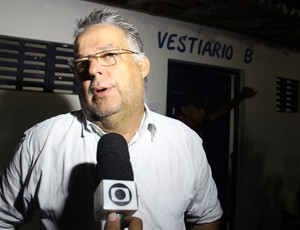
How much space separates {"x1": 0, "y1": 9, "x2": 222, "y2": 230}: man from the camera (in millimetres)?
1231

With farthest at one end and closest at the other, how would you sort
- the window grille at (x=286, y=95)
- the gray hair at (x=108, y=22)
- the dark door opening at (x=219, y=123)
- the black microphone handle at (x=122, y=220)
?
the window grille at (x=286, y=95) < the dark door opening at (x=219, y=123) < the gray hair at (x=108, y=22) < the black microphone handle at (x=122, y=220)

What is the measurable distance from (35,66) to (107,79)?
1.26 metres

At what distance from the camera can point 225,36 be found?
3131 millimetres

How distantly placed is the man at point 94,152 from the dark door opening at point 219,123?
5.68 feet

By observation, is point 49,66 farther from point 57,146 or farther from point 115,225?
point 115,225

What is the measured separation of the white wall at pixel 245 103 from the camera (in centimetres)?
216

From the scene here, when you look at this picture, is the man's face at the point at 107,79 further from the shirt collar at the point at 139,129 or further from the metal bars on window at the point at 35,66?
the metal bars on window at the point at 35,66

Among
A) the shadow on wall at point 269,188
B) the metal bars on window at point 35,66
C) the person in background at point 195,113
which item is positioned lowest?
the shadow on wall at point 269,188

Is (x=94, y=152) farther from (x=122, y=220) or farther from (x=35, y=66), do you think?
(x=35, y=66)

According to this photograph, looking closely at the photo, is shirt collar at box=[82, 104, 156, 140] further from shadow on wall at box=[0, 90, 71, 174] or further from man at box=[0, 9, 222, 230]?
shadow on wall at box=[0, 90, 71, 174]

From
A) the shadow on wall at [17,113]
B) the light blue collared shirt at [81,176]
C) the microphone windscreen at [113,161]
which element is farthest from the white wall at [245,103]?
the microphone windscreen at [113,161]

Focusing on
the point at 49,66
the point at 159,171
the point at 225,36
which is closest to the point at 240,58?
the point at 225,36

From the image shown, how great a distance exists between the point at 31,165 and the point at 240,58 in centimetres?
255

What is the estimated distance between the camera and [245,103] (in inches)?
130
